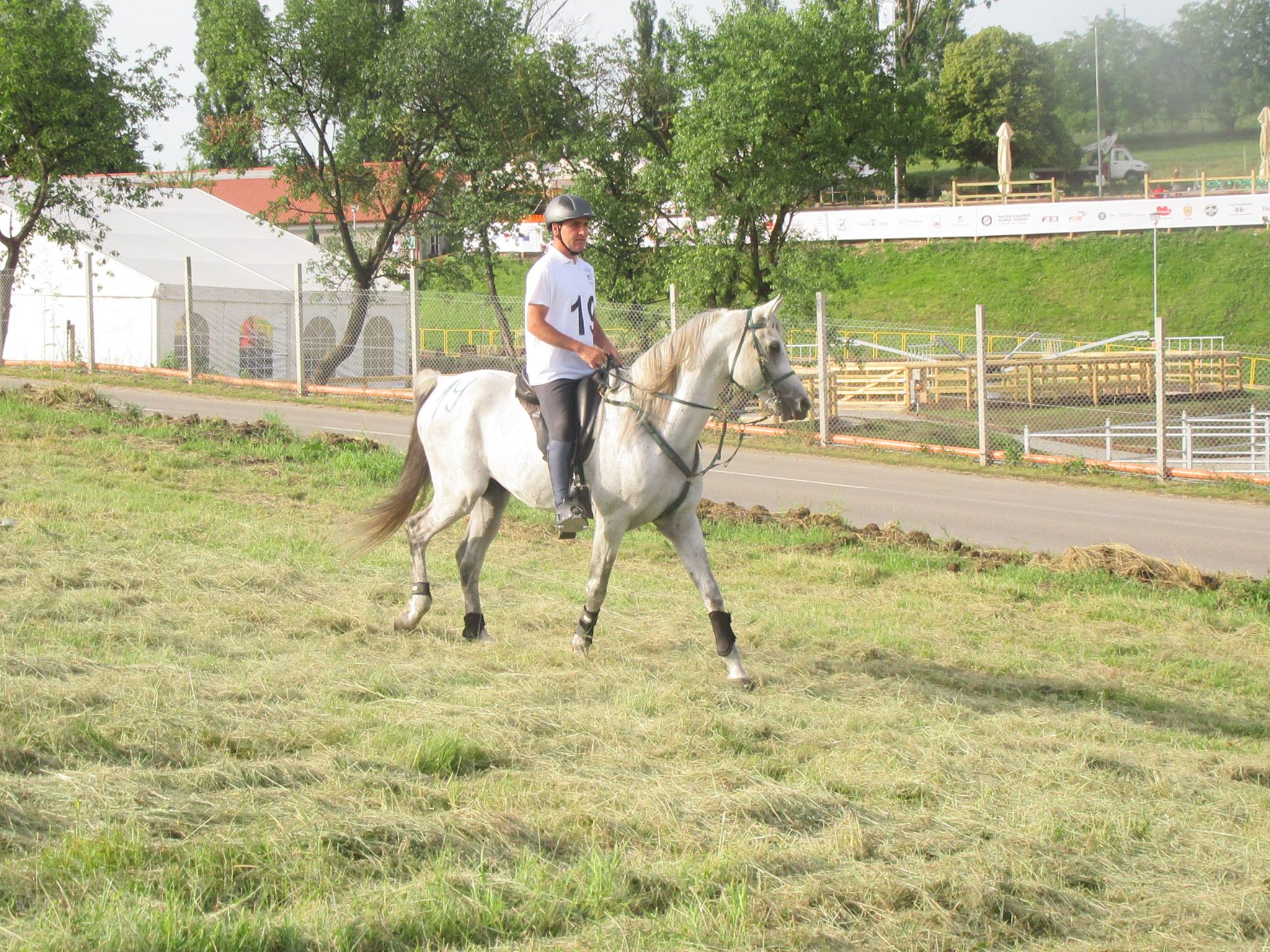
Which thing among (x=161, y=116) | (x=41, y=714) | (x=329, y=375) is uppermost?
(x=161, y=116)

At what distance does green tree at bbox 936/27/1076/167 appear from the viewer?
73438 millimetres

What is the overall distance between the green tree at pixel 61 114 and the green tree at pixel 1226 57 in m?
83.4

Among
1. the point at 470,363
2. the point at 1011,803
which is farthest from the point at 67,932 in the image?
the point at 470,363

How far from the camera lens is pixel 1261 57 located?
95.1 meters

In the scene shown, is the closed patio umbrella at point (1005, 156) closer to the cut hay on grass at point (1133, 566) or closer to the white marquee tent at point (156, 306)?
the white marquee tent at point (156, 306)

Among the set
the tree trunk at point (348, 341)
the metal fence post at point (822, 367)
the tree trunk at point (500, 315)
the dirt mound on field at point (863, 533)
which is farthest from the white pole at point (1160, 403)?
the tree trunk at point (348, 341)

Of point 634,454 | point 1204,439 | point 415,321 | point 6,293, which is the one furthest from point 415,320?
point 634,454

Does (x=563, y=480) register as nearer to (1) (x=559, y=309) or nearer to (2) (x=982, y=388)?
(1) (x=559, y=309)

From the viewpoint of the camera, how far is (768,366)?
7.06 meters

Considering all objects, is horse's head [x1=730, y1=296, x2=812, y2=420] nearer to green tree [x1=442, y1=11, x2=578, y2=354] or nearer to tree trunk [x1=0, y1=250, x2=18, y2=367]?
green tree [x1=442, y1=11, x2=578, y2=354]

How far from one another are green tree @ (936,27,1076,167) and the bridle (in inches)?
2729

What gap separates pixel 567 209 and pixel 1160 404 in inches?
515

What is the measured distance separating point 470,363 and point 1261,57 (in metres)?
89.4

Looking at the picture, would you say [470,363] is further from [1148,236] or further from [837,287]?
[1148,236]
